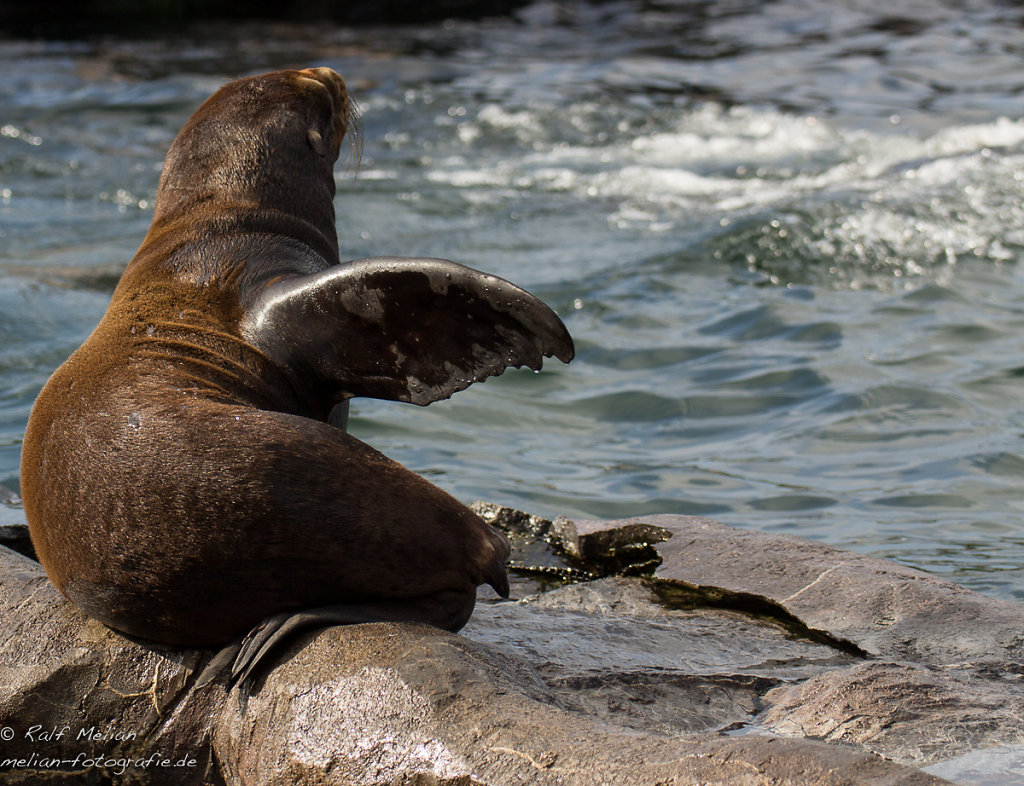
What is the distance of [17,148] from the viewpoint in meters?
15.2

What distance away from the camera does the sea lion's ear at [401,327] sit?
3684 millimetres

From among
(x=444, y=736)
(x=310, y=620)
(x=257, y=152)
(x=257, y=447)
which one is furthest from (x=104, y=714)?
(x=257, y=152)

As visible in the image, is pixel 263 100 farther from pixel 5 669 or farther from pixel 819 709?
pixel 819 709

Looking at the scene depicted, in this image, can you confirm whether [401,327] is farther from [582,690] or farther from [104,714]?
[104,714]

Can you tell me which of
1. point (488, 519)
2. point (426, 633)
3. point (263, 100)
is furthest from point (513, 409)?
point (426, 633)

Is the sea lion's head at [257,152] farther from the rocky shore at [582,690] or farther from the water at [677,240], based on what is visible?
the water at [677,240]

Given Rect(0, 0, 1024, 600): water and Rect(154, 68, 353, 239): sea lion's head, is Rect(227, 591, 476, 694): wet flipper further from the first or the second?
Rect(0, 0, 1024, 600): water

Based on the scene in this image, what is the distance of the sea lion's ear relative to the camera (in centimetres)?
368

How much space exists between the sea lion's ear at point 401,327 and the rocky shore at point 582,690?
0.78 metres

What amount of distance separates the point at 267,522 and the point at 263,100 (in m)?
2.33

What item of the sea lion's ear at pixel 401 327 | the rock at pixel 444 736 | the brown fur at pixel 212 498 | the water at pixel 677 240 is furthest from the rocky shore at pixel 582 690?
the water at pixel 677 240

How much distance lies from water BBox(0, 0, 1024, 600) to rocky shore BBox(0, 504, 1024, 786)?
141 centimetres

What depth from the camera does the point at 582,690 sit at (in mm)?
3508

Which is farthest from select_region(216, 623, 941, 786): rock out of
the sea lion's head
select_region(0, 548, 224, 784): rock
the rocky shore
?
the sea lion's head
